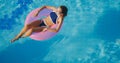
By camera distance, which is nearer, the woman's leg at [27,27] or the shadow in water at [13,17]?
the woman's leg at [27,27]

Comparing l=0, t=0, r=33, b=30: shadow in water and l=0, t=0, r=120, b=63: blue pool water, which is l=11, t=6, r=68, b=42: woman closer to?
l=0, t=0, r=120, b=63: blue pool water

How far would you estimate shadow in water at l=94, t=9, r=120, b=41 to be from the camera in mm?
7201

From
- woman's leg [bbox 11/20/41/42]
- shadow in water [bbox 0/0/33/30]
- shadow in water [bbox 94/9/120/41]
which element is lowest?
woman's leg [bbox 11/20/41/42]

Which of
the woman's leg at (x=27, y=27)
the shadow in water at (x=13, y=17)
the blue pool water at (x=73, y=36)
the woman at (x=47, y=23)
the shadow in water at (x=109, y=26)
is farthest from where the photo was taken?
the shadow in water at (x=13, y=17)

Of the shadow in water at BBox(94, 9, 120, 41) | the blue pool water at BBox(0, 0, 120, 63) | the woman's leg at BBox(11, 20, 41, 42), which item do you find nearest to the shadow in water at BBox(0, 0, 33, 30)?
the blue pool water at BBox(0, 0, 120, 63)

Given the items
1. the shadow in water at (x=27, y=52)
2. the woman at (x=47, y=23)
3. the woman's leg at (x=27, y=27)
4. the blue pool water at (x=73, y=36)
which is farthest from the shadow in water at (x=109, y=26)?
the woman's leg at (x=27, y=27)

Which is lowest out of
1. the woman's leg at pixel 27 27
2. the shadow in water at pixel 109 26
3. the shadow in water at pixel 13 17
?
the woman's leg at pixel 27 27

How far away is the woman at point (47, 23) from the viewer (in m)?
5.63

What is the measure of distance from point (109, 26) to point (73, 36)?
1.10 metres

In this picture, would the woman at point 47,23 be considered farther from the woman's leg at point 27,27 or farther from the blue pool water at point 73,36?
the blue pool water at point 73,36

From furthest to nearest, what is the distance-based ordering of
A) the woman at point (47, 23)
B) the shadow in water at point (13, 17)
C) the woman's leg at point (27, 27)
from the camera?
the shadow in water at point (13, 17), the woman's leg at point (27, 27), the woman at point (47, 23)

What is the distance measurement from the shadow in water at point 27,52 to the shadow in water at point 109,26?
1177mm

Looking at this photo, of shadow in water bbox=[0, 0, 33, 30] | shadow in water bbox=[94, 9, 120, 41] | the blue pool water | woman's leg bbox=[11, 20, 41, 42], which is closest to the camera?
woman's leg bbox=[11, 20, 41, 42]

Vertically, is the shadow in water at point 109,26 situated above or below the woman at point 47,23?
above
